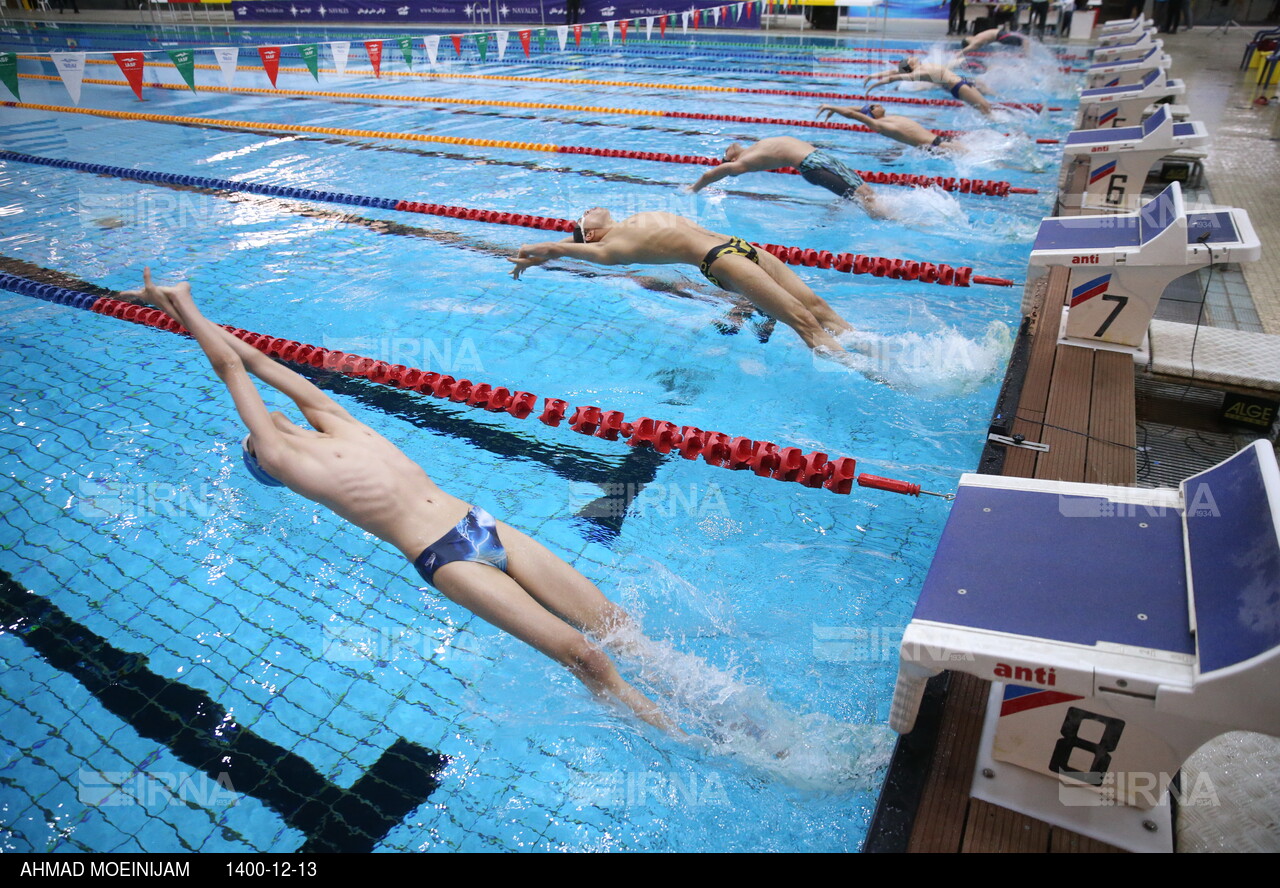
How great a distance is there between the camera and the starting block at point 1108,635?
115 centimetres

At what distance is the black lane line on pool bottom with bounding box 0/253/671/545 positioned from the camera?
9.11 ft

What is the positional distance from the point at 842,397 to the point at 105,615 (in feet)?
9.41

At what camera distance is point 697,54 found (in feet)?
46.7

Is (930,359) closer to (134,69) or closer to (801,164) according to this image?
(801,164)

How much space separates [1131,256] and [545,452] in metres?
2.40

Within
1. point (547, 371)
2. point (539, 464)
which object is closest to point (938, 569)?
point (539, 464)

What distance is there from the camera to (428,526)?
1.96 metres

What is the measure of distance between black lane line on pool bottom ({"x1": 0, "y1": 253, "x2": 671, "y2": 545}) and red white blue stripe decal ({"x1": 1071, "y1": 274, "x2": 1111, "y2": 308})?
1.82m

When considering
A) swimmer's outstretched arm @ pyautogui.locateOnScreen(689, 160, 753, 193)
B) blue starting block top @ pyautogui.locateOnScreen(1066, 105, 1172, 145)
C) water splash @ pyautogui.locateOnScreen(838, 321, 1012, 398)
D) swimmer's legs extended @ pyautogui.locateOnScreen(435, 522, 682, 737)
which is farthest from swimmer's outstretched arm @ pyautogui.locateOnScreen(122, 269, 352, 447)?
blue starting block top @ pyautogui.locateOnScreen(1066, 105, 1172, 145)

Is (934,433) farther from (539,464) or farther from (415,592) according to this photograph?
(415,592)

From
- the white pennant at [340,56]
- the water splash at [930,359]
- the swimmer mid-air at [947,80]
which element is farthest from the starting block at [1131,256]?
the white pennant at [340,56]

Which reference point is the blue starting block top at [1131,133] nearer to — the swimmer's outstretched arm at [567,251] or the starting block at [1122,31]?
the swimmer's outstretched arm at [567,251]

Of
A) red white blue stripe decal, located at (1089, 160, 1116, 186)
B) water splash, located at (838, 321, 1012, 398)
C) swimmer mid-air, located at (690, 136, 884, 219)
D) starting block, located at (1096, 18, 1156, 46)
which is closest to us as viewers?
water splash, located at (838, 321, 1012, 398)

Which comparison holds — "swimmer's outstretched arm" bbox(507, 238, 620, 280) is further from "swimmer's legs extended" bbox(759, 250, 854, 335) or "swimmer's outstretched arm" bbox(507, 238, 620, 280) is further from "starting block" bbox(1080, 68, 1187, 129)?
"starting block" bbox(1080, 68, 1187, 129)
